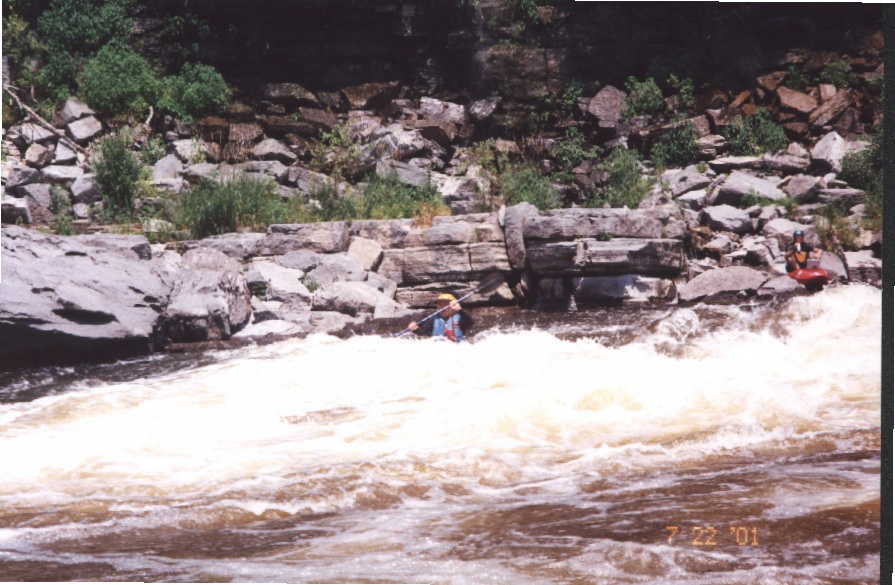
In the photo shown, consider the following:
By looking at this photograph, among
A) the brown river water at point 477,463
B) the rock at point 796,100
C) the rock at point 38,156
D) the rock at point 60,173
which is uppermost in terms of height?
the rock at point 38,156

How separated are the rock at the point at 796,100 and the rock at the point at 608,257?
2.76 m

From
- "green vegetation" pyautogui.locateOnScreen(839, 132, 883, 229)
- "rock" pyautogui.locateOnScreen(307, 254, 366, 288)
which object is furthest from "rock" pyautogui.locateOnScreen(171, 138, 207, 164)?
"green vegetation" pyautogui.locateOnScreen(839, 132, 883, 229)

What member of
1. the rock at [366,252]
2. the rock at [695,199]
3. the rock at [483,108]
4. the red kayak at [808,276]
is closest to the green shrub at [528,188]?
the rock at [483,108]

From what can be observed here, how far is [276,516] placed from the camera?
8.75ft

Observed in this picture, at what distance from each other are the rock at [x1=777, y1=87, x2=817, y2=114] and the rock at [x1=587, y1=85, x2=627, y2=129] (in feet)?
3.13

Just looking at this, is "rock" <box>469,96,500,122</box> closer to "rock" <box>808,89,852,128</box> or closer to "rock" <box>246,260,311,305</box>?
"rock" <box>246,260,311,305</box>

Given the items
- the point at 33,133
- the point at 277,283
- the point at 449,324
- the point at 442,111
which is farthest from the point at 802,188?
the point at 33,133

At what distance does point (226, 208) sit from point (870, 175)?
6.06 m

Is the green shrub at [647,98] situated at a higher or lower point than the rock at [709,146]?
higher

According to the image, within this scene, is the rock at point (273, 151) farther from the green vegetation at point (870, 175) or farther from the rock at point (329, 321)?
the green vegetation at point (870, 175)

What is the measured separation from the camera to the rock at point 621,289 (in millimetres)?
6707

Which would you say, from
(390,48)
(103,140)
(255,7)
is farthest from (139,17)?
(103,140)

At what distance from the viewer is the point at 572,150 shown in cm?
608
